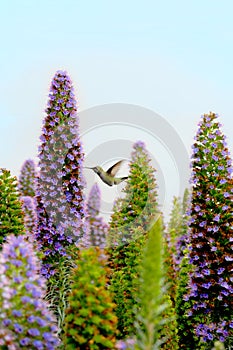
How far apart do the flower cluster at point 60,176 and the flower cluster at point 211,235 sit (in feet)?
10.4

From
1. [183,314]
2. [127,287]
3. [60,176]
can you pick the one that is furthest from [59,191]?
[183,314]

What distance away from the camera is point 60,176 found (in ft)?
48.9

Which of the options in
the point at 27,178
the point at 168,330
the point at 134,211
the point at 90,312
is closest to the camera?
the point at 90,312

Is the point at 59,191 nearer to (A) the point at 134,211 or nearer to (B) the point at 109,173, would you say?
(B) the point at 109,173

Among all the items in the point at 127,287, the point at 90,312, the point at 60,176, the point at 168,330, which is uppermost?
the point at 60,176

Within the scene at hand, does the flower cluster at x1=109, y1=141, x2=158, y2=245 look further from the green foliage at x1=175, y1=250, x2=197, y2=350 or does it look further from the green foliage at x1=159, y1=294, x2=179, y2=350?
the green foliage at x1=159, y1=294, x2=179, y2=350

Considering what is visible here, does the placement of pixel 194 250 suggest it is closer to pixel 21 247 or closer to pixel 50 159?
pixel 50 159

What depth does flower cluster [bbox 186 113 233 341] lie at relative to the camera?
14.5m

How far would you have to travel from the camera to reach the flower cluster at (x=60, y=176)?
1490cm

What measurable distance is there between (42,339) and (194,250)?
24.5 ft

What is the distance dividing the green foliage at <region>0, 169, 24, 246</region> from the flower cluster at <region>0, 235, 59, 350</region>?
787cm

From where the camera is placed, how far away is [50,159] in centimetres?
1510

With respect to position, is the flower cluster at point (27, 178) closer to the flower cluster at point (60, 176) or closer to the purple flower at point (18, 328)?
the flower cluster at point (60, 176)

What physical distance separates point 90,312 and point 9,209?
892cm
